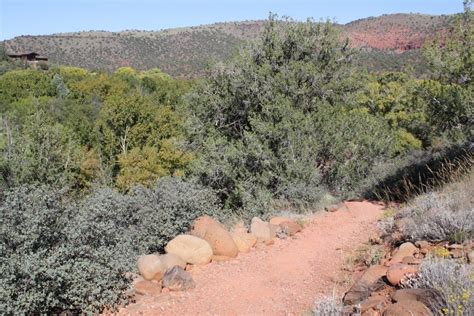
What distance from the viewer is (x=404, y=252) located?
5266 millimetres

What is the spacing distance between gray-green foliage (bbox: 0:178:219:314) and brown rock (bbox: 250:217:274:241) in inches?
80.7

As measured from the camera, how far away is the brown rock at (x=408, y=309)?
3453 millimetres

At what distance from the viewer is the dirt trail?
527 cm

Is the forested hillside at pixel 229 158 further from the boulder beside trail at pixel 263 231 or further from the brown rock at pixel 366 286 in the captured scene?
the brown rock at pixel 366 286

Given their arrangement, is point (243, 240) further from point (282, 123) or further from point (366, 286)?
point (282, 123)

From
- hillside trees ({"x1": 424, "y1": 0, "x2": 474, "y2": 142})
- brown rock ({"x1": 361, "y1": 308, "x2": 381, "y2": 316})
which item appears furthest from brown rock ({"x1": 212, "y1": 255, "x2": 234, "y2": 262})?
hillside trees ({"x1": 424, "y1": 0, "x2": 474, "y2": 142})

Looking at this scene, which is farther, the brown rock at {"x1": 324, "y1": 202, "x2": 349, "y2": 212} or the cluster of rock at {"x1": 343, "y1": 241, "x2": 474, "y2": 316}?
the brown rock at {"x1": 324, "y1": 202, "x2": 349, "y2": 212}

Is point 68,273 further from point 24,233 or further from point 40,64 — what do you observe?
point 40,64

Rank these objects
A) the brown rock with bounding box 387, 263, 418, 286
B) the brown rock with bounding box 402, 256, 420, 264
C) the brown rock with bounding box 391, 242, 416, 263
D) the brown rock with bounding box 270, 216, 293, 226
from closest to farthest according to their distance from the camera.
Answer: the brown rock with bounding box 387, 263, 418, 286
the brown rock with bounding box 402, 256, 420, 264
the brown rock with bounding box 391, 242, 416, 263
the brown rock with bounding box 270, 216, 293, 226

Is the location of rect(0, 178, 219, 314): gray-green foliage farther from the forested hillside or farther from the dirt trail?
→ the dirt trail

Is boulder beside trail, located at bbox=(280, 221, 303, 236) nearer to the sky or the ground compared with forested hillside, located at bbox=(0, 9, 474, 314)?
nearer to the ground

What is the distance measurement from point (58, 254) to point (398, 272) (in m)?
3.79

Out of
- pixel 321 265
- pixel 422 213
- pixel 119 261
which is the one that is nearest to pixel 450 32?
pixel 422 213

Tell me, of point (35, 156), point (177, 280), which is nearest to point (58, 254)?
point (177, 280)
